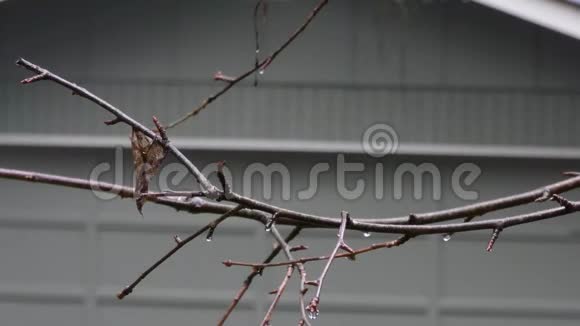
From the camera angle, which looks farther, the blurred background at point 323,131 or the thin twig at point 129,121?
the blurred background at point 323,131

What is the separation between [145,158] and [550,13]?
7.25ft

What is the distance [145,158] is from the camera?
473mm

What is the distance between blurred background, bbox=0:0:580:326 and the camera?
106 inches

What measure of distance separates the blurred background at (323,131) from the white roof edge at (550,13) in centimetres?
23

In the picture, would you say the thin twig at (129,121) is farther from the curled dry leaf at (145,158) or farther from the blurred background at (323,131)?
the blurred background at (323,131)

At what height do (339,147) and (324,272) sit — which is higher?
(339,147)

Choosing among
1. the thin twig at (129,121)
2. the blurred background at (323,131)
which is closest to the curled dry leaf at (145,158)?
the thin twig at (129,121)

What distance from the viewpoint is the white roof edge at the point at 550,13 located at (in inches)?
92.6

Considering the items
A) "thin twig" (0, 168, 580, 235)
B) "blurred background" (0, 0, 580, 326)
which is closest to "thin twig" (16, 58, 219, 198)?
"thin twig" (0, 168, 580, 235)

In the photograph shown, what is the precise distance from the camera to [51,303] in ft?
9.36

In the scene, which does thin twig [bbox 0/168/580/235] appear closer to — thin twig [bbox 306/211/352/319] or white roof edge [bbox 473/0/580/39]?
thin twig [bbox 306/211/352/319]

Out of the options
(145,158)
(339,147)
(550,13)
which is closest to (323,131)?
(339,147)

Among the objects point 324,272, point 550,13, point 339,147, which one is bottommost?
point 324,272

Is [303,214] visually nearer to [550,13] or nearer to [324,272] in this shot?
[324,272]
